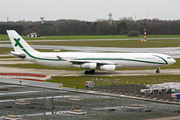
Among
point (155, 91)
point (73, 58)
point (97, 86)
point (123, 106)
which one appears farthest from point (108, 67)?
point (123, 106)

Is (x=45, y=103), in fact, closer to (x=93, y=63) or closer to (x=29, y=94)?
(x=29, y=94)

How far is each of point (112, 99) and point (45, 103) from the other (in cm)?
872

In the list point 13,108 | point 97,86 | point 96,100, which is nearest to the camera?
point 13,108

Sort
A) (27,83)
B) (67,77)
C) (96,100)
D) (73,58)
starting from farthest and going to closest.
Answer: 1. (73,58)
2. (67,77)
3. (27,83)
4. (96,100)

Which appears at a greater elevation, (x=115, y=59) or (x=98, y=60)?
(x=115, y=59)

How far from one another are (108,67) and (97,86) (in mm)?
13430

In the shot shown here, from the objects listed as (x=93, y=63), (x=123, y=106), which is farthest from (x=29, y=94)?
(x=93, y=63)

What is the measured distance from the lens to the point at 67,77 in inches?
2474

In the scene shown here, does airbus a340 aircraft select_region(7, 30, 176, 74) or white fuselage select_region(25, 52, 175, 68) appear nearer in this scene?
airbus a340 aircraft select_region(7, 30, 176, 74)

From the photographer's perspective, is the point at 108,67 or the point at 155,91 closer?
the point at 155,91

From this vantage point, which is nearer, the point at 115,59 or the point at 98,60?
the point at 115,59

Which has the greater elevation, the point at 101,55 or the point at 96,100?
the point at 101,55

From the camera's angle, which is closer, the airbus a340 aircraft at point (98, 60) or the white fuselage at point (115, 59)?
the airbus a340 aircraft at point (98, 60)

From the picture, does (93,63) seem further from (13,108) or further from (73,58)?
(13,108)
